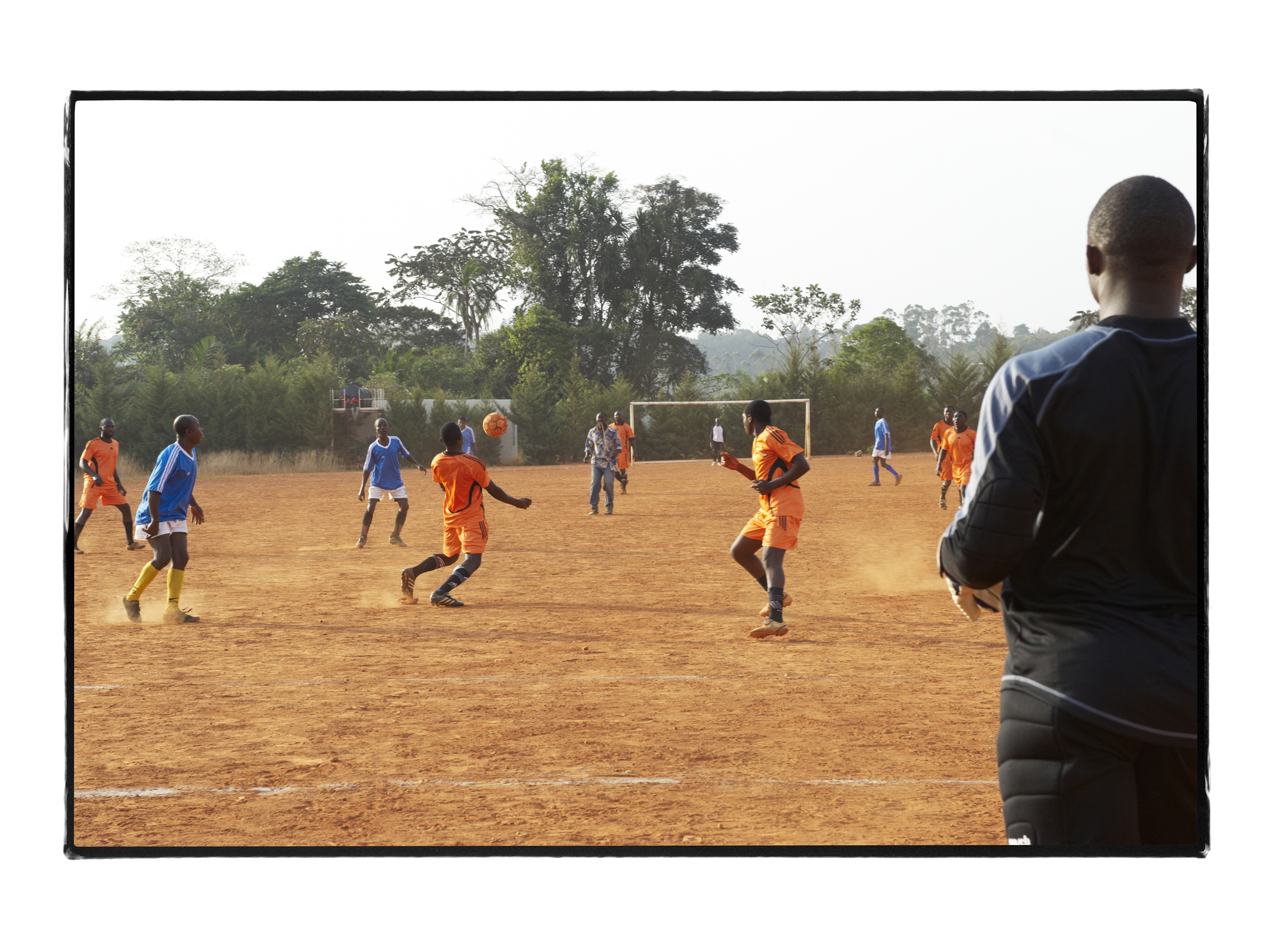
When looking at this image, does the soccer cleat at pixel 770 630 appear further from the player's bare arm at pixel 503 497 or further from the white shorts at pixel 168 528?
the white shorts at pixel 168 528

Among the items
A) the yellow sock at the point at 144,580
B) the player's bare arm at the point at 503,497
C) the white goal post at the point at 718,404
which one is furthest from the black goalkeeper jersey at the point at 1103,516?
the white goal post at the point at 718,404

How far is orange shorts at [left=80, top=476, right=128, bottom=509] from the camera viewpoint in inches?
539

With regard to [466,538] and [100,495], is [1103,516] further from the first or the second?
[100,495]

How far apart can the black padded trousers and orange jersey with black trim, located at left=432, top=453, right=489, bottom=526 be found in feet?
26.5

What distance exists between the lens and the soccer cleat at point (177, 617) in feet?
33.5

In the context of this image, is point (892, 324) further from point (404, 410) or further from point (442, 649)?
point (442, 649)

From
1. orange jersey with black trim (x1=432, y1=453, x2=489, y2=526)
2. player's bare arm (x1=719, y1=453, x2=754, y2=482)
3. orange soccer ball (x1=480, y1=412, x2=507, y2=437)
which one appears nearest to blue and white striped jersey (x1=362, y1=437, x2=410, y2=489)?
orange soccer ball (x1=480, y1=412, x2=507, y2=437)

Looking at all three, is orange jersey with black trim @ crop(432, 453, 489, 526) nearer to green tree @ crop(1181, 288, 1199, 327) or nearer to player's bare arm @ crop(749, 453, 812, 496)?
player's bare arm @ crop(749, 453, 812, 496)

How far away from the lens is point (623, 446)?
2347cm

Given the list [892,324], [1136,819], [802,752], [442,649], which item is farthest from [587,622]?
[892,324]

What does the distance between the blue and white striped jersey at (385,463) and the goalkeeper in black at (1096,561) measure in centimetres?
1330

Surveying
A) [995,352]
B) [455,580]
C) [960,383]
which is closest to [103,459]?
[455,580]

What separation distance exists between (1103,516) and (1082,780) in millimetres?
613

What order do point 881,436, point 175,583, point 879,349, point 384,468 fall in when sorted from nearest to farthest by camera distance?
point 175,583 < point 384,468 < point 881,436 < point 879,349
